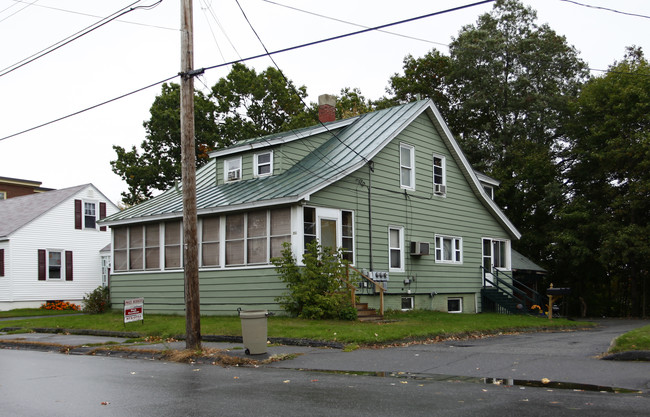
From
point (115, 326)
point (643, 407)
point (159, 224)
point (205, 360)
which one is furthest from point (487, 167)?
point (643, 407)

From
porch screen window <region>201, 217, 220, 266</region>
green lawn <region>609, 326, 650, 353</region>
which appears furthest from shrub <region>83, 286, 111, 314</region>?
green lawn <region>609, 326, 650, 353</region>

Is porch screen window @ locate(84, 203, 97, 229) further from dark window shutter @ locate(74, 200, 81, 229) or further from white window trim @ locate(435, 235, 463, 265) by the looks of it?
white window trim @ locate(435, 235, 463, 265)

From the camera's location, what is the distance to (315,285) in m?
18.7

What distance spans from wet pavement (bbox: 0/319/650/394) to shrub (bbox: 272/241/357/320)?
3.38 meters

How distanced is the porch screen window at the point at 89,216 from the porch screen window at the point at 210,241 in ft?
61.9

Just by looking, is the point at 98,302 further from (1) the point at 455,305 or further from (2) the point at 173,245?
(1) the point at 455,305

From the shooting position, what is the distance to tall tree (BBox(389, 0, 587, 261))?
37.7m

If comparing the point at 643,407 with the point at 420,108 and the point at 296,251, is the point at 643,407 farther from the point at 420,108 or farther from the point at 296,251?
the point at 420,108

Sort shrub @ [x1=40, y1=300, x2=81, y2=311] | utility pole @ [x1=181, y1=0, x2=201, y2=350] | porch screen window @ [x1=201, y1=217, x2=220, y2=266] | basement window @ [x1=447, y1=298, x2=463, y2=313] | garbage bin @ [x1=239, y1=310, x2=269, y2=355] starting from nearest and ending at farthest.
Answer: garbage bin @ [x1=239, y1=310, x2=269, y2=355], utility pole @ [x1=181, y1=0, x2=201, y2=350], porch screen window @ [x1=201, y1=217, x2=220, y2=266], basement window @ [x1=447, y1=298, x2=463, y2=313], shrub @ [x1=40, y1=300, x2=81, y2=311]

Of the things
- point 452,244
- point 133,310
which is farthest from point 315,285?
point 452,244

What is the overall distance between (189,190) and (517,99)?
29289 mm

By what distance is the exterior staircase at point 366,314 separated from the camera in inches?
766

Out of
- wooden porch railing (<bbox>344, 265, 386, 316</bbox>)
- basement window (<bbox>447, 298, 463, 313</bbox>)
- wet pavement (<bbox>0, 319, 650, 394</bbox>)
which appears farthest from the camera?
basement window (<bbox>447, 298, 463, 313</bbox>)

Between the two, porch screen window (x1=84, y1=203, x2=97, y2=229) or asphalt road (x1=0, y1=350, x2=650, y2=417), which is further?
porch screen window (x1=84, y1=203, x2=97, y2=229)
